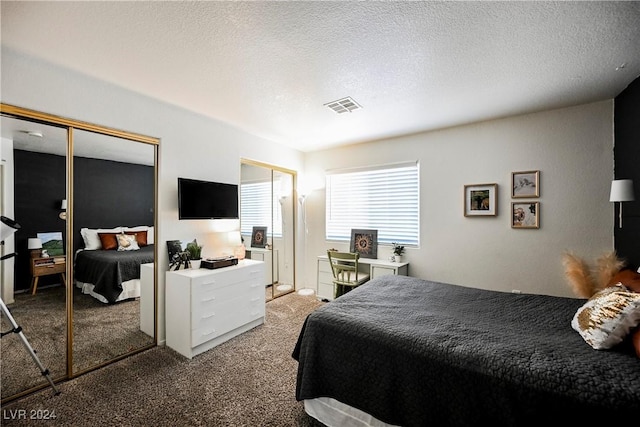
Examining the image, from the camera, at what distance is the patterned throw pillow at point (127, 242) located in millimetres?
2590

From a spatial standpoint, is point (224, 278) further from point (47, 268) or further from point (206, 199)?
point (47, 268)

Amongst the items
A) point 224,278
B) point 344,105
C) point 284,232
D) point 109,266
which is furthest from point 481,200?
point 109,266

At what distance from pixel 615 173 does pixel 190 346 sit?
4.56 meters

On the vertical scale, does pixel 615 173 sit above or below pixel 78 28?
below

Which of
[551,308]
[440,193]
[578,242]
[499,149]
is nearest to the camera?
[551,308]

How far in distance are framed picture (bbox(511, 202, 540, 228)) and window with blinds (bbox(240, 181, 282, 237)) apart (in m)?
3.24

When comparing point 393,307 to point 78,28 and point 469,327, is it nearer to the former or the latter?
point 469,327

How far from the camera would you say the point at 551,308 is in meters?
2.01

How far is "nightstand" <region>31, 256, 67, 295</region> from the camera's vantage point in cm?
211

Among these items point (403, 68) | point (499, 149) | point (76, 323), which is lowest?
point (76, 323)

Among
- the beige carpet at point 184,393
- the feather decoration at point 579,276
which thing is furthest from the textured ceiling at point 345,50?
the beige carpet at point 184,393

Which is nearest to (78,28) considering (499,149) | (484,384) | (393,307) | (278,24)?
(278,24)

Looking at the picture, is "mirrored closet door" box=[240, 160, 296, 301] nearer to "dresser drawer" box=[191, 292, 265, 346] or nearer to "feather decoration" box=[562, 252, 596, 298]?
"dresser drawer" box=[191, 292, 265, 346]

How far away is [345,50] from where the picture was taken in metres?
1.87
